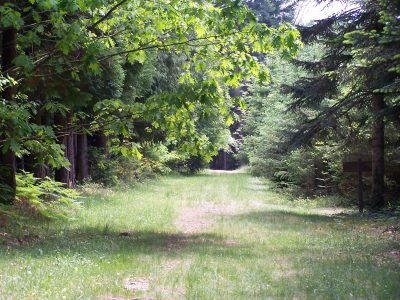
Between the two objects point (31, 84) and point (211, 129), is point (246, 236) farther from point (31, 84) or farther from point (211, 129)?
point (211, 129)

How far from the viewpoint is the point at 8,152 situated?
10898 mm

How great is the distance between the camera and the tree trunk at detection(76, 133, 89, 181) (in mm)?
23547

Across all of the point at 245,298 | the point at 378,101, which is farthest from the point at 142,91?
the point at 245,298

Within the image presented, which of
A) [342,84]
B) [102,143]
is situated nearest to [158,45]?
[342,84]

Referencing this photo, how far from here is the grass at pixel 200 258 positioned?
6680mm

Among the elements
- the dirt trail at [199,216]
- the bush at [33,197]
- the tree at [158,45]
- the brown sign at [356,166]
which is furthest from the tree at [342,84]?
the bush at [33,197]

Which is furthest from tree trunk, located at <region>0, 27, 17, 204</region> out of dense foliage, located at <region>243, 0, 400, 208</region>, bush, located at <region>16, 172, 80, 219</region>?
dense foliage, located at <region>243, 0, 400, 208</region>

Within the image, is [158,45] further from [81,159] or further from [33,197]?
[81,159]

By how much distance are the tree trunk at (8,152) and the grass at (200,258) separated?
943 mm

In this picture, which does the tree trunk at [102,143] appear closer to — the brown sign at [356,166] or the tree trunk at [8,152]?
the brown sign at [356,166]

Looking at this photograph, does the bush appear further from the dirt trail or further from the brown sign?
the brown sign

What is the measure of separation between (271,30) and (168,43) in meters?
2.55

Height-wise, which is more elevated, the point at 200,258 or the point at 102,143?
the point at 102,143

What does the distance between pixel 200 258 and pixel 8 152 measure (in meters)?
4.81
